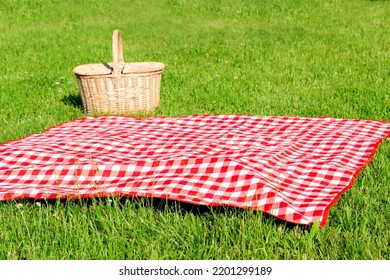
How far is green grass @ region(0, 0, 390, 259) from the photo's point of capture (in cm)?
298

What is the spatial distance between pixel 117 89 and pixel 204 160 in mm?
2187

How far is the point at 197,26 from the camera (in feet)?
39.0

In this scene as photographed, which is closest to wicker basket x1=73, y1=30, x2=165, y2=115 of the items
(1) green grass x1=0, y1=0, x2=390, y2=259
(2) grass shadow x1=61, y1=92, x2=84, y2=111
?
(1) green grass x1=0, y1=0, x2=390, y2=259

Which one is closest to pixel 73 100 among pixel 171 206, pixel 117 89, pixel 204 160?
pixel 117 89

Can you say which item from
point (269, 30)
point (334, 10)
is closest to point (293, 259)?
point (269, 30)

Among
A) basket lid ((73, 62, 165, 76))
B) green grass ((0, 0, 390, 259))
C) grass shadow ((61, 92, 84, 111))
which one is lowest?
grass shadow ((61, 92, 84, 111))

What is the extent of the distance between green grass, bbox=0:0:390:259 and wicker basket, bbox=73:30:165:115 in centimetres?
23

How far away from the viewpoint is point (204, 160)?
3.91m

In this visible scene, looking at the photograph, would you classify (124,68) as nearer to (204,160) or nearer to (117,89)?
(117,89)

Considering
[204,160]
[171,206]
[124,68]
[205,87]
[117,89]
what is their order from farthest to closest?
[205,87], [124,68], [117,89], [204,160], [171,206]

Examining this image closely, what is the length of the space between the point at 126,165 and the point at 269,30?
7.33m

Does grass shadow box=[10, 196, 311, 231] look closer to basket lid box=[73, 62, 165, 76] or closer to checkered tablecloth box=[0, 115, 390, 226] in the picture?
checkered tablecloth box=[0, 115, 390, 226]

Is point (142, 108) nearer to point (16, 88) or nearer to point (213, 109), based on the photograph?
point (213, 109)

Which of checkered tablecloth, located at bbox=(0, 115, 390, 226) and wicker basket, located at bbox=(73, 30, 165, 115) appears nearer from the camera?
checkered tablecloth, located at bbox=(0, 115, 390, 226)
